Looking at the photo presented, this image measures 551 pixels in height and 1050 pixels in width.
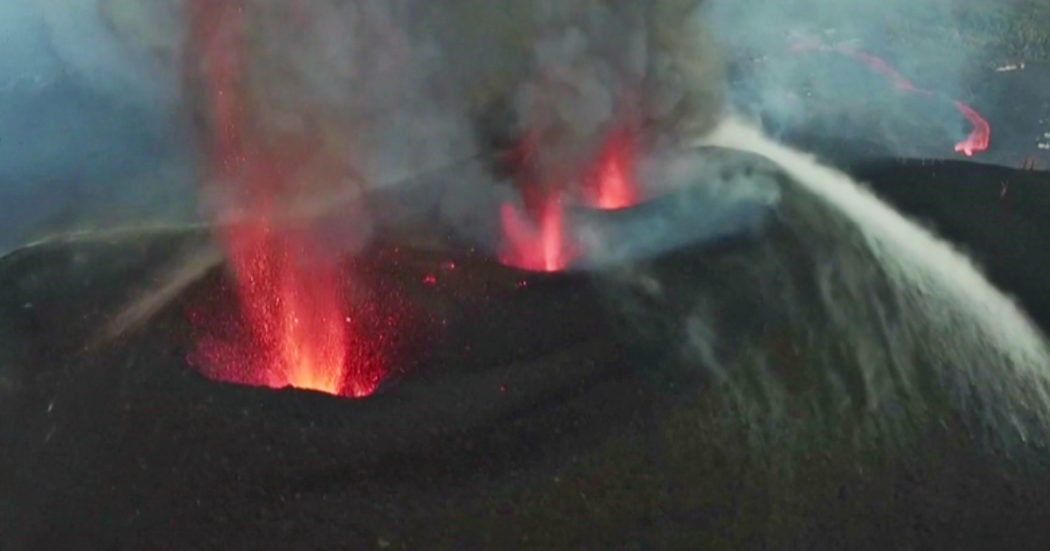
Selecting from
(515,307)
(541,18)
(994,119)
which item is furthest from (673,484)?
(994,119)

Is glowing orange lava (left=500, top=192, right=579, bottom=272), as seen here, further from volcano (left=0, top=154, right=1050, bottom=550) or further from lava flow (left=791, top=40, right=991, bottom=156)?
lava flow (left=791, top=40, right=991, bottom=156)

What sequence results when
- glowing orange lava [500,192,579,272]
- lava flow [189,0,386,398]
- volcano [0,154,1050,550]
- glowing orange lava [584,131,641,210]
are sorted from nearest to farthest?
volcano [0,154,1050,550] → lava flow [189,0,386,398] → glowing orange lava [500,192,579,272] → glowing orange lava [584,131,641,210]

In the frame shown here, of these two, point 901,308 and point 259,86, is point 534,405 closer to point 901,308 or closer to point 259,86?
point 901,308

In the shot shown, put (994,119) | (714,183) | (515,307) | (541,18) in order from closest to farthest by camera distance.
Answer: (515,307)
(714,183)
(541,18)
(994,119)

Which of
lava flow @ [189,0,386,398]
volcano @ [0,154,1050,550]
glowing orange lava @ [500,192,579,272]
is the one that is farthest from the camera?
glowing orange lava @ [500,192,579,272]

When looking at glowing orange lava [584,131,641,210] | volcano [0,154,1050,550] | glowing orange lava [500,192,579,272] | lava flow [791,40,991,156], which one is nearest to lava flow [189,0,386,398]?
volcano [0,154,1050,550]

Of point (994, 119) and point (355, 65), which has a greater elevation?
point (355, 65)

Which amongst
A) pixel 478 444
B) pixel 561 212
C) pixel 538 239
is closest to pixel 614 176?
pixel 561 212
